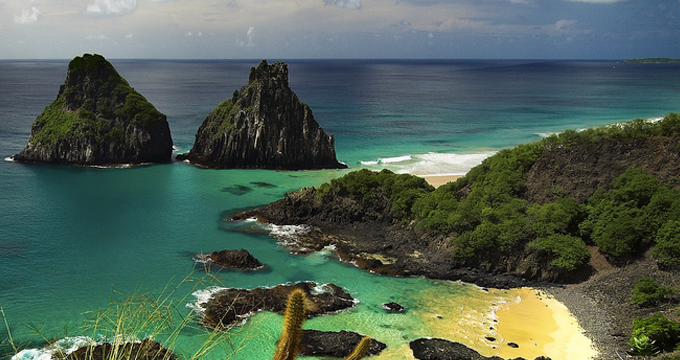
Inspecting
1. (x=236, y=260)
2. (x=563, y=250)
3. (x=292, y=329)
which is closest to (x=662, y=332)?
(x=563, y=250)

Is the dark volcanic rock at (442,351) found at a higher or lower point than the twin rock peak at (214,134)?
lower

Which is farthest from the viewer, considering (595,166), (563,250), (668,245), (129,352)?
(595,166)

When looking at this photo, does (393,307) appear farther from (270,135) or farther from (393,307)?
(270,135)

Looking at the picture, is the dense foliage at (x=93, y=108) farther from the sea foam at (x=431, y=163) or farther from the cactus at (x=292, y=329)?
the cactus at (x=292, y=329)

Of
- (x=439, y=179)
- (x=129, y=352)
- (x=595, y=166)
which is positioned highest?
(x=129, y=352)

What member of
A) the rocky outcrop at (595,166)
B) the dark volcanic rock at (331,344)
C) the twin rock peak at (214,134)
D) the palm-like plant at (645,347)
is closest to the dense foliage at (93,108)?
the twin rock peak at (214,134)

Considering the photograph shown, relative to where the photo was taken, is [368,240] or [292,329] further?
[368,240]

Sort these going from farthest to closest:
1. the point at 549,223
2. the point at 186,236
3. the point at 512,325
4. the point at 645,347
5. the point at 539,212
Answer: the point at 186,236 → the point at 539,212 → the point at 549,223 → the point at 512,325 → the point at 645,347

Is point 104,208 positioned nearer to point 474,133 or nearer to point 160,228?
point 160,228
